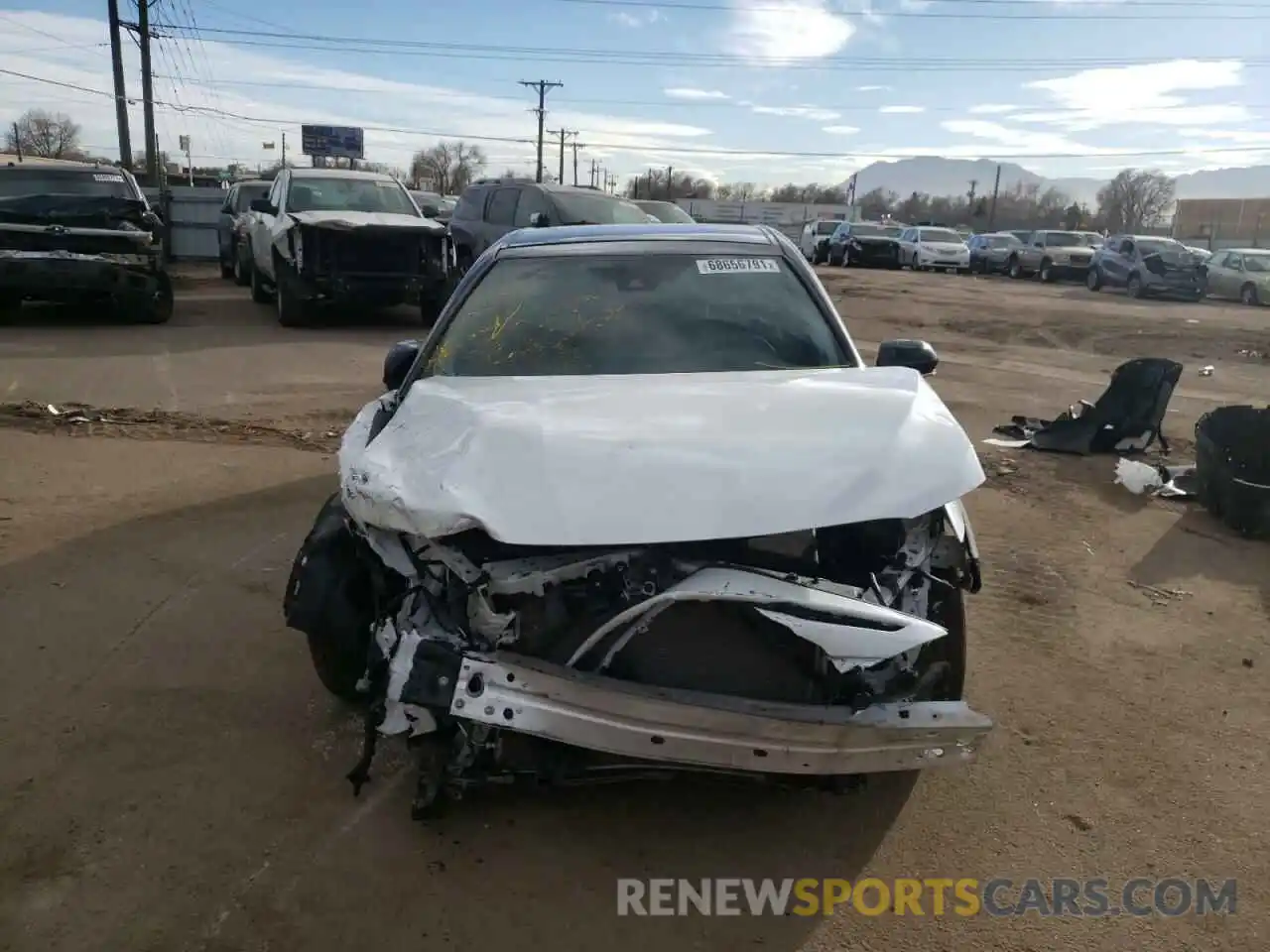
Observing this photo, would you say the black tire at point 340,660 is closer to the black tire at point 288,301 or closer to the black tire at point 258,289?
the black tire at point 288,301

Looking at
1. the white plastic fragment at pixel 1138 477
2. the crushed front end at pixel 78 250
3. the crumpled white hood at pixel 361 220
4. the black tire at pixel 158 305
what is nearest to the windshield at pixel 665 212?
the crumpled white hood at pixel 361 220

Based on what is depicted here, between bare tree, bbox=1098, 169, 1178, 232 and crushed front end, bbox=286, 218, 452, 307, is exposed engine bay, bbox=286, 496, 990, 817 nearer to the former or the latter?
crushed front end, bbox=286, 218, 452, 307

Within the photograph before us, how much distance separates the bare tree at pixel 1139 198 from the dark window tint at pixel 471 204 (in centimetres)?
8307

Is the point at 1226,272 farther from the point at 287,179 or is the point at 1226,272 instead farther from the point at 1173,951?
the point at 1173,951

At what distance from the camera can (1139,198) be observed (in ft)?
294

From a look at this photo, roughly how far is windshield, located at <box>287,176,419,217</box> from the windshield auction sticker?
34.3 ft

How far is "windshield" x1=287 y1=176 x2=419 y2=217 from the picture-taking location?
1372 centimetres

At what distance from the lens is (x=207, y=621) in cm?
439

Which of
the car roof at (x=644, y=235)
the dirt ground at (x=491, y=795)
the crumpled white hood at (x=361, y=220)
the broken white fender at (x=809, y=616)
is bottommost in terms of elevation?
the dirt ground at (x=491, y=795)

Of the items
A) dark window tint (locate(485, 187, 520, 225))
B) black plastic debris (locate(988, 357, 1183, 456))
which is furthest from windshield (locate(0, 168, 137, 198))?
black plastic debris (locate(988, 357, 1183, 456))

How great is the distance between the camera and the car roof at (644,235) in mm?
4551

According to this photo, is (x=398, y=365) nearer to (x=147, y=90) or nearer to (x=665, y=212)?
(x=665, y=212)

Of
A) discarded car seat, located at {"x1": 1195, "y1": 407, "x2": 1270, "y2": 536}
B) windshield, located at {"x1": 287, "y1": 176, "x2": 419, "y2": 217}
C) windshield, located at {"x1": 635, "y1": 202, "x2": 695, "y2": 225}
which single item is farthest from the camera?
windshield, located at {"x1": 635, "y1": 202, "x2": 695, "y2": 225}

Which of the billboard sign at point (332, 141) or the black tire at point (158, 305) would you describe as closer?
the black tire at point (158, 305)
